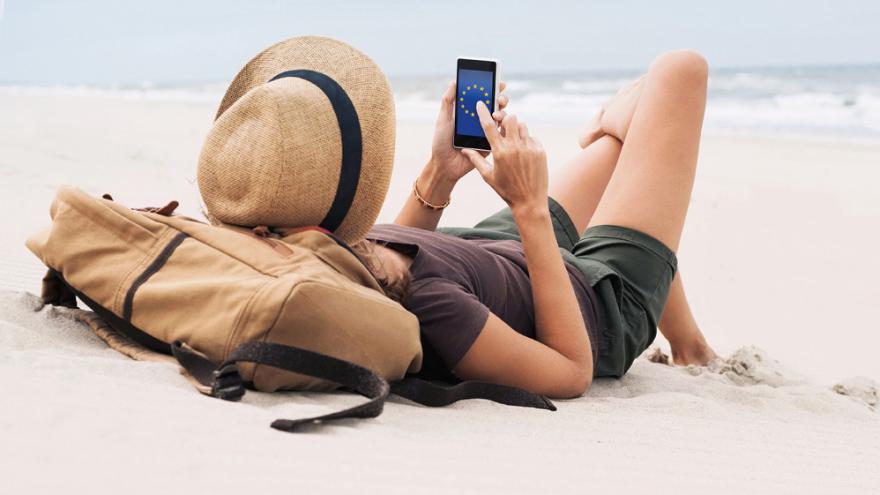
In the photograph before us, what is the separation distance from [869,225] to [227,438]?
7363 millimetres

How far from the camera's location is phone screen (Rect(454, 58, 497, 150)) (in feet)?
9.56

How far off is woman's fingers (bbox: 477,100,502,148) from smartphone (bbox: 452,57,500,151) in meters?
0.09

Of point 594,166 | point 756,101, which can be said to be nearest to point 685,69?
point 594,166

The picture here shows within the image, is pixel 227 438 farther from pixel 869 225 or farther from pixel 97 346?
pixel 869 225

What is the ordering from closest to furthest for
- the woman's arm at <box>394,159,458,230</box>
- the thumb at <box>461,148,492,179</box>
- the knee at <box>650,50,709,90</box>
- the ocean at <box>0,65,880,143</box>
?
the thumb at <box>461,148,492,179</box> → the woman's arm at <box>394,159,458,230</box> → the knee at <box>650,50,709,90</box> → the ocean at <box>0,65,880,143</box>

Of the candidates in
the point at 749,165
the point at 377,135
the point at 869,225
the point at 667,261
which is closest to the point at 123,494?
the point at 377,135

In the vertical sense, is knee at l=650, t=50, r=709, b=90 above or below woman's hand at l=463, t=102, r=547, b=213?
above

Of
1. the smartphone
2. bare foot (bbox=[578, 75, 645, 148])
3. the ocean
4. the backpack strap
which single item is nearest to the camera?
the backpack strap

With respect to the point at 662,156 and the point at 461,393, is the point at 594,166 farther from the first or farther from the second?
the point at 461,393

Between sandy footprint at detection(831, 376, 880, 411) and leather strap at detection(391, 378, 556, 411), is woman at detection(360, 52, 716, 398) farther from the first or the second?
sandy footprint at detection(831, 376, 880, 411)

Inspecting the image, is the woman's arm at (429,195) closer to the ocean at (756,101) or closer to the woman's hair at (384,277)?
the woman's hair at (384,277)

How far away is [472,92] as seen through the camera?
2.91 meters

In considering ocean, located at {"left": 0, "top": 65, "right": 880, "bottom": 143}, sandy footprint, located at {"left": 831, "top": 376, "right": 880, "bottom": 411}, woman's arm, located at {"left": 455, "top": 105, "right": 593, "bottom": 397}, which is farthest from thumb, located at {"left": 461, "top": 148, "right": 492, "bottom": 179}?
ocean, located at {"left": 0, "top": 65, "right": 880, "bottom": 143}

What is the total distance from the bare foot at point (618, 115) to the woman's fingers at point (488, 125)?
104cm
